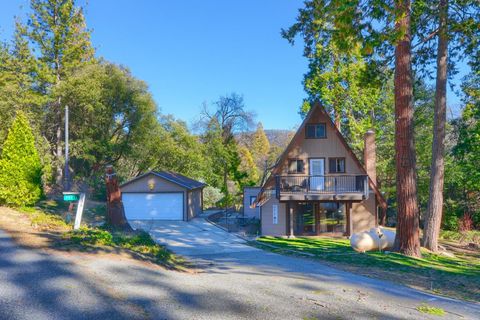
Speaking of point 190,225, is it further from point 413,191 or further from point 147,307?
point 147,307

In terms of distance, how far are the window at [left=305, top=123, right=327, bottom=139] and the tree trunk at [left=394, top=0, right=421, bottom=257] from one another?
25.4 ft

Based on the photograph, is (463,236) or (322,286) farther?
(463,236)

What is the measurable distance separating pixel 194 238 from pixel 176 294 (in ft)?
38.1

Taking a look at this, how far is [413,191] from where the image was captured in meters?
12.2

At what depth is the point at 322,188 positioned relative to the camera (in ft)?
64.7

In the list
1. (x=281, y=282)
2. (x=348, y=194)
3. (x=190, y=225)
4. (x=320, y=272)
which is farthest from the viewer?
(x=190, y=225)

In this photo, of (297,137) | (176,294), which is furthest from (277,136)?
(176,294)

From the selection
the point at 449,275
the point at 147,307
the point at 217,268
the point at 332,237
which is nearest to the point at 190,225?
the point at 332,237

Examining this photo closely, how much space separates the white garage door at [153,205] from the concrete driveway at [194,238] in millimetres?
977

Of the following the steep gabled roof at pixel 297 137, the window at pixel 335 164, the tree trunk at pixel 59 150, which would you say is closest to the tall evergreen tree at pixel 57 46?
the tree trunk at pixel 59 150

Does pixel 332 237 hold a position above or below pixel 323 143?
below

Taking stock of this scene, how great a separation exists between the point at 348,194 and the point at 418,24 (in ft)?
28.8

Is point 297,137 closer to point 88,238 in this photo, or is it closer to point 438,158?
point 438,158

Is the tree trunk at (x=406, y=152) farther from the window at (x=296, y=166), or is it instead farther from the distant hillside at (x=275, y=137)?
the distant hillside at (x=275, y=137)
